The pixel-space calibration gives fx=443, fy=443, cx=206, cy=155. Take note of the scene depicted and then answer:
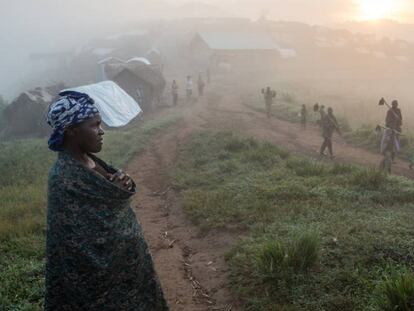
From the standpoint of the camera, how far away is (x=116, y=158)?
15500 mm

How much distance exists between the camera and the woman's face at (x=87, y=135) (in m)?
3.00

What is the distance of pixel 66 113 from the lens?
293cm

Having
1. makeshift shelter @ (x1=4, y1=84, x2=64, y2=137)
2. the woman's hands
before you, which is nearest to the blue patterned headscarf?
the woman's hands

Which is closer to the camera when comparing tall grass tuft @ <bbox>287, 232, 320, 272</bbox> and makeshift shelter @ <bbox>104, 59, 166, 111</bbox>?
tall grass tuft @ <bbox>287, 232, 320, 272</bbox>

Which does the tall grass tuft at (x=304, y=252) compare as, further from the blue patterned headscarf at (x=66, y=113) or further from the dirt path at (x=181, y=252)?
the blue patterned headscarf at (x=66, y=113)

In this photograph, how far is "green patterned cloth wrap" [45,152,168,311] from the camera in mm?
2891

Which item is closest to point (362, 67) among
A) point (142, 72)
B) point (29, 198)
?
point (142, 72)

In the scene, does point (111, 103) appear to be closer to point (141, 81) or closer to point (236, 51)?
point (141, 81)

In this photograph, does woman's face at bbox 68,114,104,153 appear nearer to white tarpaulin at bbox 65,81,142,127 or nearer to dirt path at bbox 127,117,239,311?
dirt path at bbox 127,117,239,311

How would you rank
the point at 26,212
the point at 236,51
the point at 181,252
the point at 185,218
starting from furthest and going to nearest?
the point at 236,51, the point at 26,212, the point at 185,218, the point at 181,252

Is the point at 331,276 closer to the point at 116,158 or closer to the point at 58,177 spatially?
the point at 58,177

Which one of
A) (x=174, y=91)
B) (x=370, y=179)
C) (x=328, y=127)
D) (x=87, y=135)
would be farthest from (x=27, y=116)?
(x=87, y=135)

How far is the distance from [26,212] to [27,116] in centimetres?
1858

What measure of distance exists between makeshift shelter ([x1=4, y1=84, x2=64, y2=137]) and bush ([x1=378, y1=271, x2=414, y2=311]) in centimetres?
2459
